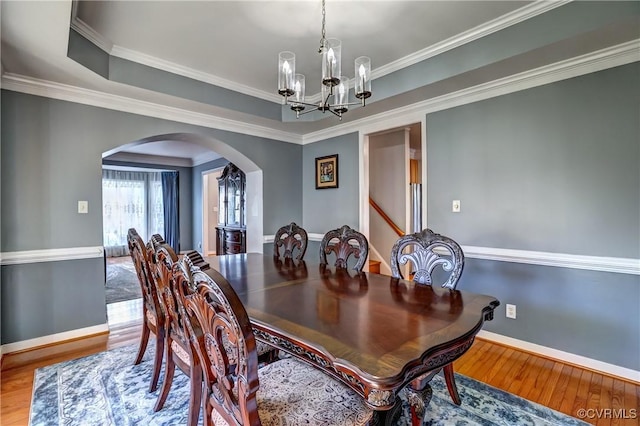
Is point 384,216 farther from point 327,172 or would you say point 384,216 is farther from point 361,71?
point 361,71

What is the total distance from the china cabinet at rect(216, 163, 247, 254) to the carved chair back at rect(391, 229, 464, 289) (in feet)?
13.3

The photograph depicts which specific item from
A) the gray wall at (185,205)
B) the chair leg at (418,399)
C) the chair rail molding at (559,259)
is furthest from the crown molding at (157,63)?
the gray wall at (185,205)

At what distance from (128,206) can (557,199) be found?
8.70 m

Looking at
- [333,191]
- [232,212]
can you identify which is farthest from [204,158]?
[333,191]

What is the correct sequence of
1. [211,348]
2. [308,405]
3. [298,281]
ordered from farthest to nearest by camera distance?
[298,281] → [308,405] → [211,348]

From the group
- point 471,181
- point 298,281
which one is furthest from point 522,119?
point 298,281

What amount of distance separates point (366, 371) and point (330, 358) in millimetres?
134

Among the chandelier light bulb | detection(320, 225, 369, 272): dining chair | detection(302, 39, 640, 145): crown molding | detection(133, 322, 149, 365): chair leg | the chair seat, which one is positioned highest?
detection(302, 39, 640, 145): crown molding

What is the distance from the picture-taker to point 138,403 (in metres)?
1.87

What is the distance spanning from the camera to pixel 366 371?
882 mm

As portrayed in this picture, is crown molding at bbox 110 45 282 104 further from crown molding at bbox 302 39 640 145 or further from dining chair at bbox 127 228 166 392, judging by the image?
dining chair at bbox 127 228 166 392

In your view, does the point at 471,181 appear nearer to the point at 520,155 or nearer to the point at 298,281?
the point at 520,155

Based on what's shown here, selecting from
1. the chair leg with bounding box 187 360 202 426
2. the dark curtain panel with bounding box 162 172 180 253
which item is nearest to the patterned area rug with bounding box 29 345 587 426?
the chair leg with bounding box 187 360 202 426

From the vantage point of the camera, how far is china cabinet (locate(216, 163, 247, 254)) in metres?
5.77
